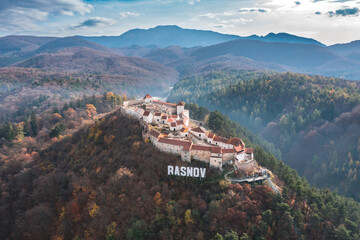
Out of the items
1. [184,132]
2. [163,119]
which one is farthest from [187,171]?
[163,119]

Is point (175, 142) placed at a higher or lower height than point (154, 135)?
lower

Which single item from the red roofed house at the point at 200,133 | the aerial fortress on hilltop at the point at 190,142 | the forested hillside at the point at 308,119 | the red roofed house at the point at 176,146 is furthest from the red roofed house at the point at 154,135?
the forested hillside at the point at 308,119

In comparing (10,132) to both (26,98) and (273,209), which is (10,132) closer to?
(26,98)

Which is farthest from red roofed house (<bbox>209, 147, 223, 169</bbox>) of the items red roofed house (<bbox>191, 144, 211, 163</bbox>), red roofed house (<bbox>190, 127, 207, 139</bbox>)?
red roofed house (<bbox>190, 127, 207, 139</bbox>)

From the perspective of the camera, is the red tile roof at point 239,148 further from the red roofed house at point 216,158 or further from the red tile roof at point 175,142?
the red tile roof at point 175,142

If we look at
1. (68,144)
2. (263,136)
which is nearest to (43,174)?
(68,144)

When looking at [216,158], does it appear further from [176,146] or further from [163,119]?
[163,119]

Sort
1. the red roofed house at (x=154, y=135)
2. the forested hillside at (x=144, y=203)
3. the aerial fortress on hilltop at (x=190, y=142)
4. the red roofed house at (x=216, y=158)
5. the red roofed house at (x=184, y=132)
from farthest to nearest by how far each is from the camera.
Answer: the red roofed house at (x=184, y=132) < the red roofed house at (x=154, y=135) < the aerial fortress on hilltop at (x=190, y=142) < the red roofed house at (x=216, y=158) < the forested hillside at (x=144, y=203)
